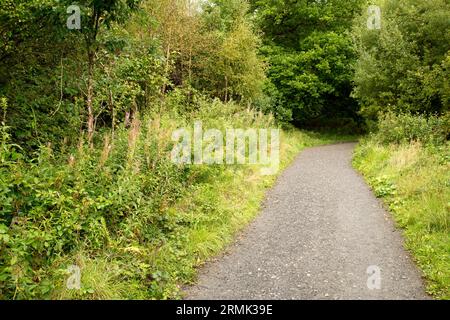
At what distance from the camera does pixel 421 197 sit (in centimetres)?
769

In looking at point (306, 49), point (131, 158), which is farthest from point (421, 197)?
point (306, 49)

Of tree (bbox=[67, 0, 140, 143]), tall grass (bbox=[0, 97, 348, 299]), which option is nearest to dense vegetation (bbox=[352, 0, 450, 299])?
tall grass (bbox=[0, 97, 348, 299])

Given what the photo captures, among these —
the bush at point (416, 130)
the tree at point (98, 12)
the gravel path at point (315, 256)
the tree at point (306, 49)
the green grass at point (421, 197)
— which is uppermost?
the tree at point (306, 49)

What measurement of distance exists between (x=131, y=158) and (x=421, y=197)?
576 cm

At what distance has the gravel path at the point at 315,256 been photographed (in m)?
4.98

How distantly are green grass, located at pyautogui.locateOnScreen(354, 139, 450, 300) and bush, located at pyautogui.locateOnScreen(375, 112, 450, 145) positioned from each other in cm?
63

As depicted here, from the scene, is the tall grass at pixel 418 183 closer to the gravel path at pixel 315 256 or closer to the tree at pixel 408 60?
the gravel path at pixel 315 256

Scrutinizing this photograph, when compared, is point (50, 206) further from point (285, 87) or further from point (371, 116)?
point (285, 87)

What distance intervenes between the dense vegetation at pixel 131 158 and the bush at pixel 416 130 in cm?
6

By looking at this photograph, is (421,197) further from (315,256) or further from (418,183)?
(315,256)

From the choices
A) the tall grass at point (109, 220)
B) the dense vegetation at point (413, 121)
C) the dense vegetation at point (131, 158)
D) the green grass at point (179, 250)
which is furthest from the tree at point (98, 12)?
the dense vegetation at point (413, 121)

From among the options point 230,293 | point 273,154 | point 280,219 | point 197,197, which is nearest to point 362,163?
point 273,154

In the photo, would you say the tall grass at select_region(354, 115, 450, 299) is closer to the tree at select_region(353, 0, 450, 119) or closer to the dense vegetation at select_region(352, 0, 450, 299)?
the dense vegetation at select_region(352, 0, 450, 299)

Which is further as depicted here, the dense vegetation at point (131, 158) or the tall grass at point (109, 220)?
the dense vegetation at point (131, 158)
